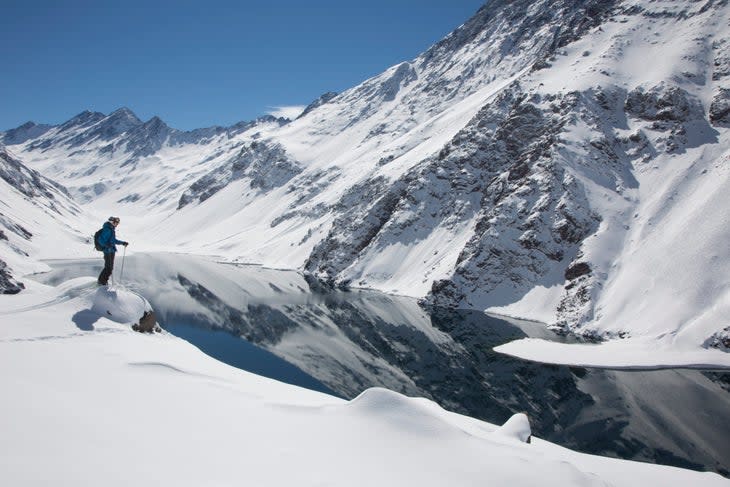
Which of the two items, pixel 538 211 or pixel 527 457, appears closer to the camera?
pixel 527 457

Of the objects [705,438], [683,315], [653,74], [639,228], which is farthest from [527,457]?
[653,74]

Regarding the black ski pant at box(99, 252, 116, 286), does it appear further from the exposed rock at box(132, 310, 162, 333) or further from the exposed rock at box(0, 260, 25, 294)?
the exposed rock at box(0, 260, 25, 294)

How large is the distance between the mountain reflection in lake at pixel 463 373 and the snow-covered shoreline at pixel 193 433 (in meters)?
24.9

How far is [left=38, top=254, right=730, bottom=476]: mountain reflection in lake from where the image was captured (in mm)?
33969

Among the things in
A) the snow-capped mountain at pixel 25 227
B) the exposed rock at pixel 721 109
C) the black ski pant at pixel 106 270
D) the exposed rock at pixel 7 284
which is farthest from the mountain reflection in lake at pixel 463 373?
the exposed rock at pixel 721 109

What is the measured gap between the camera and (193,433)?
9.65 metres

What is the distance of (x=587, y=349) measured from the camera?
193 feet

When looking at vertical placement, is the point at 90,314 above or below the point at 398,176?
below

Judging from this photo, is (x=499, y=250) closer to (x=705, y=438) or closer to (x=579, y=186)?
(x=579, y=186)

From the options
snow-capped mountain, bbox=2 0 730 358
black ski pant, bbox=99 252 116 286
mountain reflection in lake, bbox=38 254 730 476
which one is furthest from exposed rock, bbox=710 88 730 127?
black ski pant, bbox=99 252 116 286

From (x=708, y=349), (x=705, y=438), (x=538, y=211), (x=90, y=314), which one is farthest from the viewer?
(x=538, y=211)

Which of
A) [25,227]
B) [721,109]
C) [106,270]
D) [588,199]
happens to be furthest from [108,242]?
[25,227]

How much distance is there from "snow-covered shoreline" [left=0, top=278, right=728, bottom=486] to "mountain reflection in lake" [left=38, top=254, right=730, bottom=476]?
24.9m

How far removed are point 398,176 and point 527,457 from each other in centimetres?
13551
